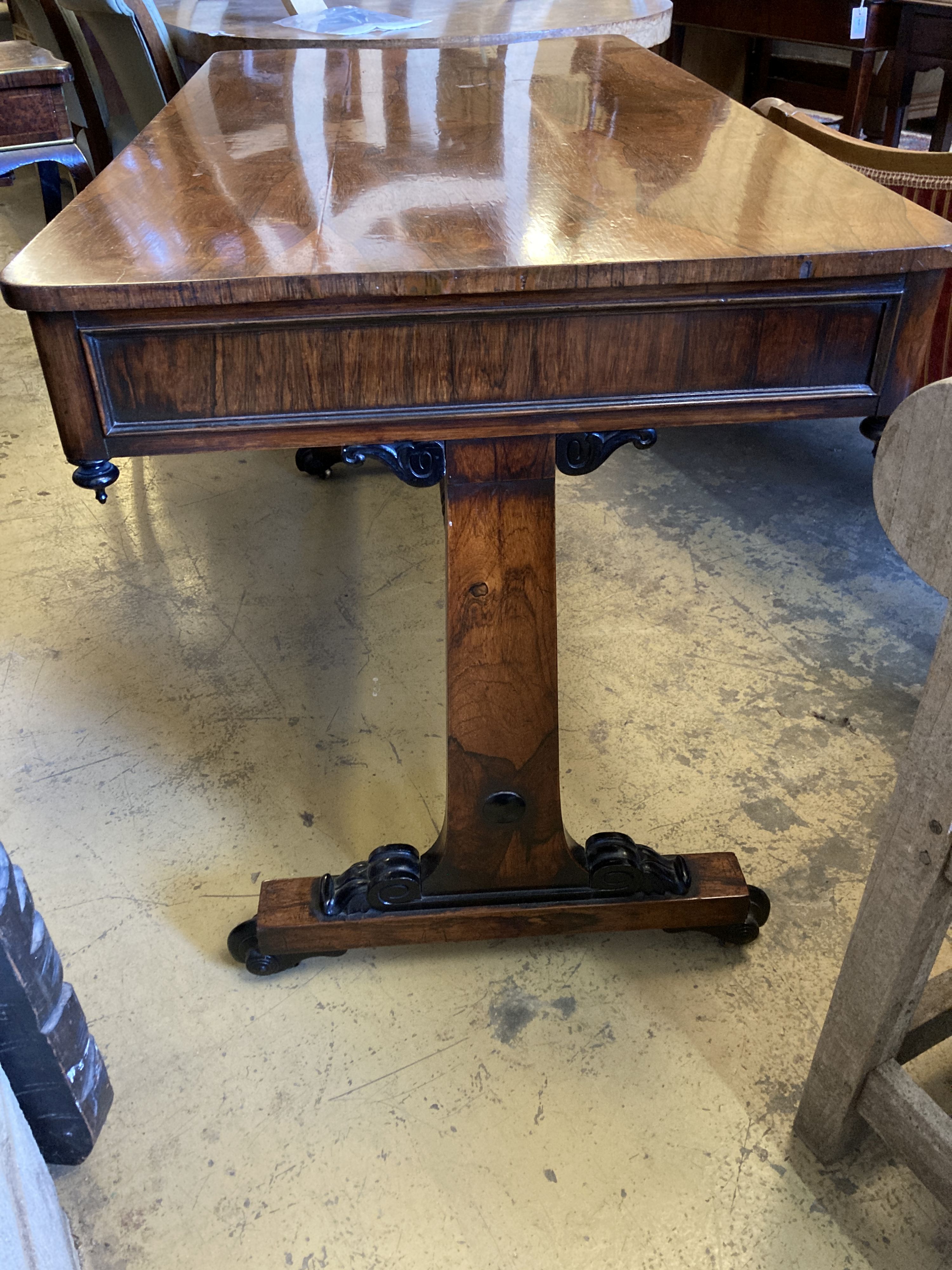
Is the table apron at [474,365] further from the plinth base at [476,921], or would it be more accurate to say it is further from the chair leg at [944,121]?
the chair leg at [944,121]

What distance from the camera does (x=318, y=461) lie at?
7.46ft

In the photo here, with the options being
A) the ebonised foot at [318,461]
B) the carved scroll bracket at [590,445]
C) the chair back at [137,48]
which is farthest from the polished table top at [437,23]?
the carved scroll bracket at [590,445]

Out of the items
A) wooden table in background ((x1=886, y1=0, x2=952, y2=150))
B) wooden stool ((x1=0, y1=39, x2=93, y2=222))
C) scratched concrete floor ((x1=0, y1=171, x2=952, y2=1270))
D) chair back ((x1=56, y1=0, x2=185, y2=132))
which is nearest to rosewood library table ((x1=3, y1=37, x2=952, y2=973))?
scratched concrete floor ((x1=0, y1=171, x2=952, y2=1270))

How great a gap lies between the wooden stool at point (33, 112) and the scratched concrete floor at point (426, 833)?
0.94 meters

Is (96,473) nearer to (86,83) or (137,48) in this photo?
(137,48)

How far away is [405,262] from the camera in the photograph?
0.76 metres

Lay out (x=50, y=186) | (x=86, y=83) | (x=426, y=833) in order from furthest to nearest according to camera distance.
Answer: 1. (x=50, y=186)
2. (x=86, y=83)
3. (x=426, y=833)

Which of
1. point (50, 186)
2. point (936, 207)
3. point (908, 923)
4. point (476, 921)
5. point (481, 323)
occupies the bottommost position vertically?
point (476, 921)

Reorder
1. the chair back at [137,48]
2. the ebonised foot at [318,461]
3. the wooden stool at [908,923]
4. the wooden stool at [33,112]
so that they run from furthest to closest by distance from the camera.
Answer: the wooden stool at [33,112] → the ebonised foot at [318,461] → the chair back at [137,48] → the wooden stool at [908,923]

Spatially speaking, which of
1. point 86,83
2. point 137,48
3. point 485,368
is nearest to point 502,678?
point 485,368

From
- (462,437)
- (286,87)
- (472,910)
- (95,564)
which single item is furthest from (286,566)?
(462,437)

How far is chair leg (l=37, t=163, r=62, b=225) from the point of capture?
9.69 feet

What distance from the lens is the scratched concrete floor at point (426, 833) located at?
38.7 inches

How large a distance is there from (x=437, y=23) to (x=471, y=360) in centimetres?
159
